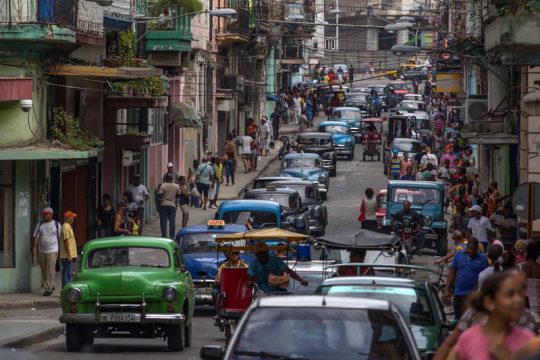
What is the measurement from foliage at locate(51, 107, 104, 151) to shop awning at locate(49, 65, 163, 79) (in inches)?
32.9

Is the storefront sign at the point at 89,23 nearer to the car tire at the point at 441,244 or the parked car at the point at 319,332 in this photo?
the car tire at the point at 441,244

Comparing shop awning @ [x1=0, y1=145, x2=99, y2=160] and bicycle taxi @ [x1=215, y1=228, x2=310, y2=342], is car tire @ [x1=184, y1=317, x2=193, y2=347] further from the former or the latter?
shop awning @ [x1=0, y1=145, x2=99, y2=160]

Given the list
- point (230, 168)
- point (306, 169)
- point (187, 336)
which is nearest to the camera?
point (187, 336)

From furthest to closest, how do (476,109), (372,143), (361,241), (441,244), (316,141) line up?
(372,143)
(316,141)
(476,109)
(441,244)
(361,241)

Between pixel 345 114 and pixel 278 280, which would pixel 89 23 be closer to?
pixel 278 280

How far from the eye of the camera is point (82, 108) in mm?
33906

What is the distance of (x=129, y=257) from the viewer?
20703 mm

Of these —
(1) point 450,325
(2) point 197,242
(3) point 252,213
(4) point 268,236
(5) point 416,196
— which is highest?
(5) point 416,196

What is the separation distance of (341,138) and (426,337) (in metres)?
50.2

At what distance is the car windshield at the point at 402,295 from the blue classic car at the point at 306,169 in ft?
109

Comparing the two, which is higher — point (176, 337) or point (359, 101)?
point (359, 101)

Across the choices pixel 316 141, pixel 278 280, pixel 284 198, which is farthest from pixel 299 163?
pixel 278 280

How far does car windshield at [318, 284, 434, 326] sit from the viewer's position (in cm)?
1507

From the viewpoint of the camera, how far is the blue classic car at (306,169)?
49344mm
